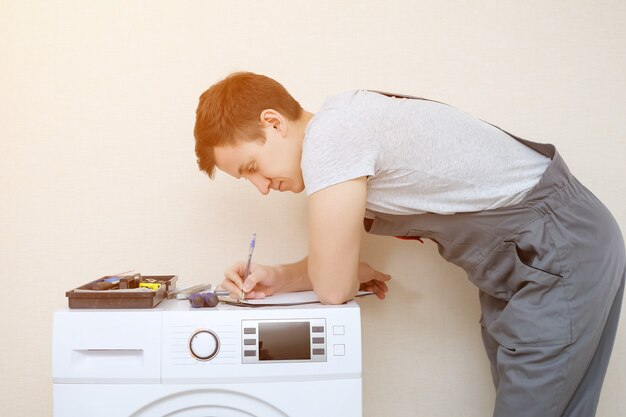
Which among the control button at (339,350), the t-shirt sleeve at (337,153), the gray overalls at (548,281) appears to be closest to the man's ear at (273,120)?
the t-shirt sleeve at (337,153)

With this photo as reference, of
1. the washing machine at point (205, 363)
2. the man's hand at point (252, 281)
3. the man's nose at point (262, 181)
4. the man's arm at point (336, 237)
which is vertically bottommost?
the washing machine at point (205, 363)

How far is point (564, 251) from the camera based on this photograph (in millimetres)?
1059

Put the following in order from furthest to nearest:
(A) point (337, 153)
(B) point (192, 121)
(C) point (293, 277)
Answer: (B) point (192, 121), (C) point (293, 277), (A) point (337, 153)

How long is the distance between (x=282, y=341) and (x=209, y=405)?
7.0 inches

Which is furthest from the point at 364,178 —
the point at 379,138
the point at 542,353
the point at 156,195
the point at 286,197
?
the point at 156,195

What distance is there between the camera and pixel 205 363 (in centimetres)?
100

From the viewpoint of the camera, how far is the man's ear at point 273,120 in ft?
3.57

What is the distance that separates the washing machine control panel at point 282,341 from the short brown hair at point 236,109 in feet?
1.16

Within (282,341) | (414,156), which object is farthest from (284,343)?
(414,156)

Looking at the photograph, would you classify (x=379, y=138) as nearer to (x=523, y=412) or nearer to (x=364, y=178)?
A: (x=364, y=178)

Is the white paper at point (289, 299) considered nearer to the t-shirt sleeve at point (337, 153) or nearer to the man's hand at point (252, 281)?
the man's hand at point (252, 281)

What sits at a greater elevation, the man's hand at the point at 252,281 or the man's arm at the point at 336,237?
the man's arm at the point at 336,237

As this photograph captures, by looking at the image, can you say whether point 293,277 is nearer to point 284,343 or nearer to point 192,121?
point 284,343

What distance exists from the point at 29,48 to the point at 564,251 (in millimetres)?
1436
